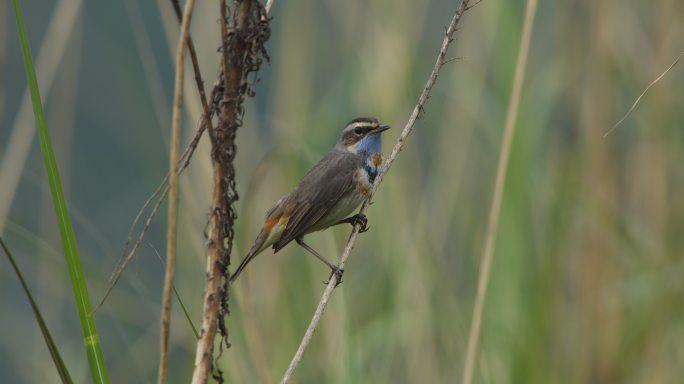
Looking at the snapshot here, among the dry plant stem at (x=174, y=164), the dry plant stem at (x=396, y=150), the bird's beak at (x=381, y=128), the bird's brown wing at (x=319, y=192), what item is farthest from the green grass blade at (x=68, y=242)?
the bird's beak at (x=381, y=128)

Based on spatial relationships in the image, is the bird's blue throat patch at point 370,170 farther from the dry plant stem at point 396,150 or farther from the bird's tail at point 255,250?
the dry plant stem at point 396,150

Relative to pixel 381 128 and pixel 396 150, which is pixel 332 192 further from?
pixel 396 150

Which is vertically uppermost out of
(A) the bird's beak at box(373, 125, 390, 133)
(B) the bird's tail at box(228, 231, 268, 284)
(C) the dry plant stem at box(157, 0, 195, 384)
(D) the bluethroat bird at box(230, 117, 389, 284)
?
(A) the bird's beak at box(373, 125, 390, 133)

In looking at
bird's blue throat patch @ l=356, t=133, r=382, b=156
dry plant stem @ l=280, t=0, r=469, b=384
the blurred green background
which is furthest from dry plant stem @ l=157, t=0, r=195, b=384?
bird's blue throat patch @ l=356, t=133, r=382, b=156

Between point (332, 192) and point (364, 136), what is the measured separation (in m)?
0.32

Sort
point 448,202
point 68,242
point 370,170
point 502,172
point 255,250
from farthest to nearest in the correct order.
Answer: point 448,202, point 370,170, point 255,250, point 502,172, point 68,242

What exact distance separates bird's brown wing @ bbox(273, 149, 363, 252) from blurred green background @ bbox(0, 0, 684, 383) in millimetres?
93

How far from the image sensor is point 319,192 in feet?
11.8

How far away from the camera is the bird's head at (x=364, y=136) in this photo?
374 cm

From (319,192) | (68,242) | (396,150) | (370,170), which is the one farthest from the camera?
(370,170)

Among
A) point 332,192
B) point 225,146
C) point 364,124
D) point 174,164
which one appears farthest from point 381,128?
point 174,164

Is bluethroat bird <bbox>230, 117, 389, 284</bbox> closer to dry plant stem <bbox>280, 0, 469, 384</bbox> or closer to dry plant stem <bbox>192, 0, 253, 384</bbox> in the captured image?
dry plant stem <bbox>280, 0, 469, 384</bbox>

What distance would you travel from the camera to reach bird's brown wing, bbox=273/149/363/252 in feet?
11.4

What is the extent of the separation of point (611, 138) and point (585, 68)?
305 millimetres
